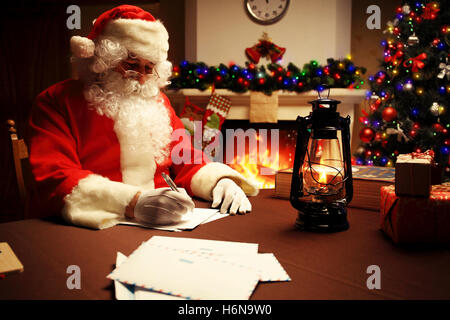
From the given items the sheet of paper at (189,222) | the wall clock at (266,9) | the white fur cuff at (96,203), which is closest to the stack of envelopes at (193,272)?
the sheet of paper at (189,222)

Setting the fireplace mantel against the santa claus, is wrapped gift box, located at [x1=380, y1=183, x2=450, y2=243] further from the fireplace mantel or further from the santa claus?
the fireplace mantel

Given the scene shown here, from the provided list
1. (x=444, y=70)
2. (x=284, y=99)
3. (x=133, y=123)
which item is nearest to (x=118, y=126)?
(x=133, y=123)

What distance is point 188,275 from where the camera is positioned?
0.71 metres

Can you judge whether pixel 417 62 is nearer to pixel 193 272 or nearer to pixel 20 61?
pixel 193 272

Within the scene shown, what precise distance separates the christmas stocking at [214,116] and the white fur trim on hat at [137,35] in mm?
1883

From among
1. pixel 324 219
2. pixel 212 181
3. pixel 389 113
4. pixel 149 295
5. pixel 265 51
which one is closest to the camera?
pixel 149 295

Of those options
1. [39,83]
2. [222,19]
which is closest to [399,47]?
[222,19]

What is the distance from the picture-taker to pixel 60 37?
13.8 ft

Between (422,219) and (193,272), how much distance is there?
1.86 ft

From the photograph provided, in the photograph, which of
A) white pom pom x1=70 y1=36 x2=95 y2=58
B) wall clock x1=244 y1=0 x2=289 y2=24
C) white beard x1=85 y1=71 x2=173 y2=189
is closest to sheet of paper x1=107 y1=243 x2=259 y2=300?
white beard x1=85 y1=71 x2=173 y2=189

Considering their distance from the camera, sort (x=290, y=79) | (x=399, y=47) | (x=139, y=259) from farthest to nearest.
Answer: (x=290, y=79)
(x=399, y=47)
(x=139, y=259)

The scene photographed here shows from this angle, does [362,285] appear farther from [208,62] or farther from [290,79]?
[208,62]

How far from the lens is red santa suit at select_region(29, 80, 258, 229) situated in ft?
3.92

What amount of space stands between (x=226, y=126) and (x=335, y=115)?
2827 millimetres
